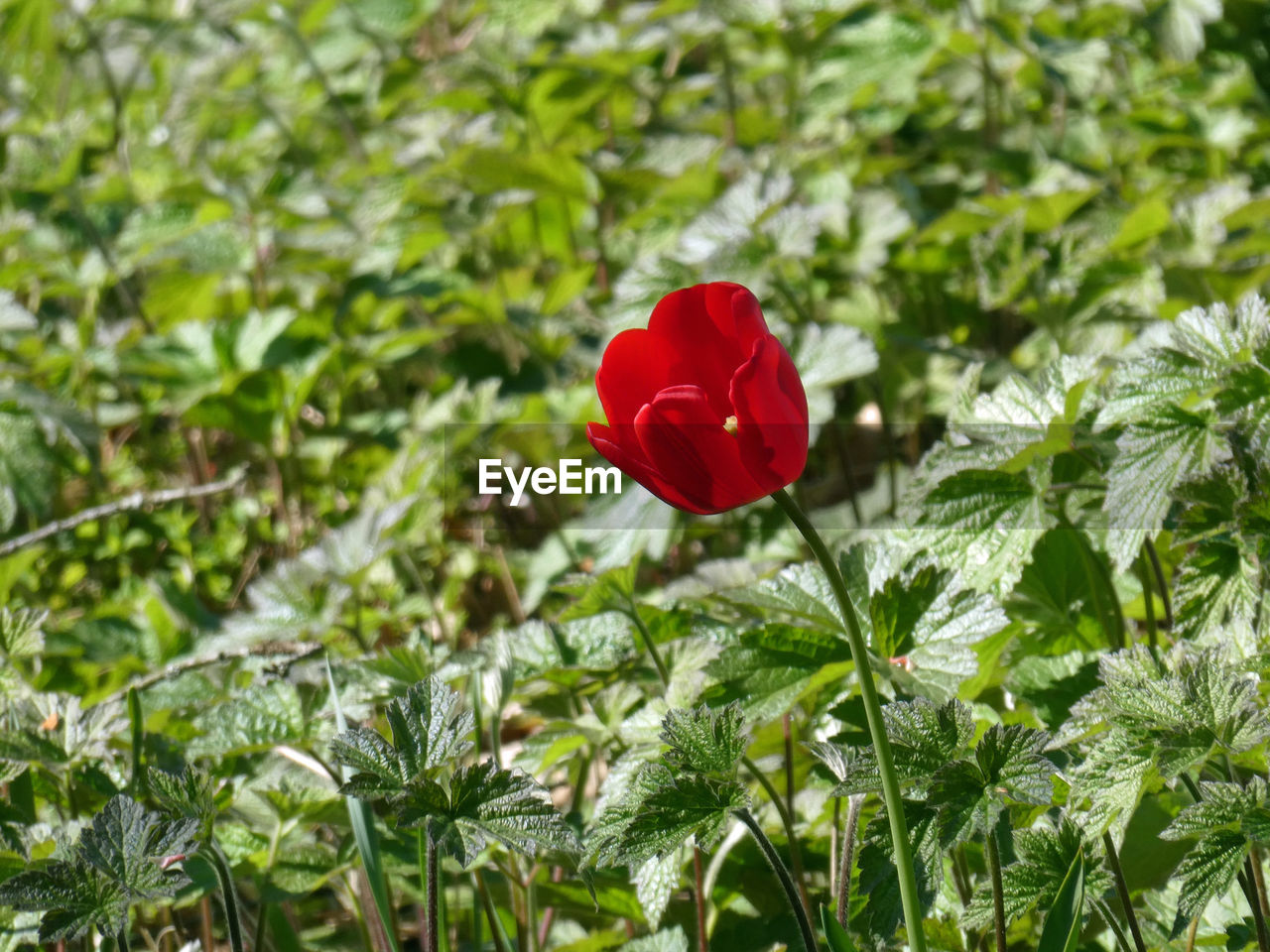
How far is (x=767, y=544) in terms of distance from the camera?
2152mm

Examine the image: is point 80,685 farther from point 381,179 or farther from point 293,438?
point 381,179

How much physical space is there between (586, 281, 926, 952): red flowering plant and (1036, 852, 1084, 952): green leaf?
5.1 inches

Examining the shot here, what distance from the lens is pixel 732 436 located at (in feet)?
2.92

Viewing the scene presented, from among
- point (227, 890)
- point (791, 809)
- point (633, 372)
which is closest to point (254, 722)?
point (227, 890)

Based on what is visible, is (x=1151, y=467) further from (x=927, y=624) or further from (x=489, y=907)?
(x=489, y=907)

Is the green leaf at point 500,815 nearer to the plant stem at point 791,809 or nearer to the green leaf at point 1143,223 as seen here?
the plant stem at point 791,809

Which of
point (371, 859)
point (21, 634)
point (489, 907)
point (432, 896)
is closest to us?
point (432, 896)

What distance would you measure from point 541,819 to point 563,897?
0.50 meters

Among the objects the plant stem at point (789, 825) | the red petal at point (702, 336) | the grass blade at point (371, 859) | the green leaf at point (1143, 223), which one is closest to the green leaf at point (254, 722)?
the grass blade at point (371, 859)

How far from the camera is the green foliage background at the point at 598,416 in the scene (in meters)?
1.18

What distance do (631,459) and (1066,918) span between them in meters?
0.51

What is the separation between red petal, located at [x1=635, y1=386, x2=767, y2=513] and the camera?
0.86 meters

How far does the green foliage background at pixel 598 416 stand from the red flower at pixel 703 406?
0.27 meters

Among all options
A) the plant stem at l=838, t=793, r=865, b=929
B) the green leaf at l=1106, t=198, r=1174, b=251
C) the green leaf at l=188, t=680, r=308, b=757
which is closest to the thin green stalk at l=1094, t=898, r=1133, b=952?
the plant stem at l=838, t=793, r=865, b=929
